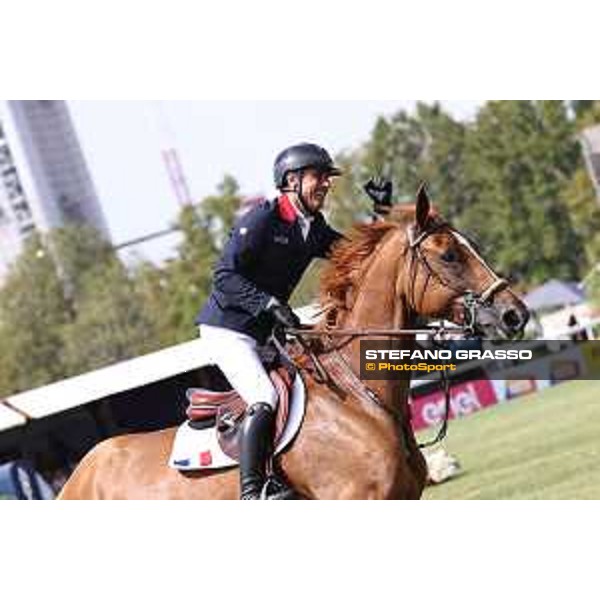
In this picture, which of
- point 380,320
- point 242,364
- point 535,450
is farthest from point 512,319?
point 535,450

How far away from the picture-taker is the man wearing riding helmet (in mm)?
5234

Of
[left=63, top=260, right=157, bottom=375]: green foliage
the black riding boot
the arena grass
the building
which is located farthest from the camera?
the building

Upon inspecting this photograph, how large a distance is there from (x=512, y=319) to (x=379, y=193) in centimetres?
72

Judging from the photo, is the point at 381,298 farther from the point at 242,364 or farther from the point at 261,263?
the point at 242,364

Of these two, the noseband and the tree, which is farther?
the tree

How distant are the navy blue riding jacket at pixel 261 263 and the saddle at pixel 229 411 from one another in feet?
0.73

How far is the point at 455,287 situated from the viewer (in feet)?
17.0

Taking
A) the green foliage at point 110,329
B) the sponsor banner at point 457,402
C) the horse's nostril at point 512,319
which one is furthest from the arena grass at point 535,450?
the green foliage at point 110,329

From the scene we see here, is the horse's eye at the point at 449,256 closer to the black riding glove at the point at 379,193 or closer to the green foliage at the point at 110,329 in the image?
the black riding glove at the point at 379,193

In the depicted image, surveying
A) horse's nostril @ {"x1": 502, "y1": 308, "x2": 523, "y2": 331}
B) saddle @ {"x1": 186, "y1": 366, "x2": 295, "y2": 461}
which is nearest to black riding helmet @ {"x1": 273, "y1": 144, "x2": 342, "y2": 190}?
saddle @ {"x1": 186, "y1": 366, "x2": 295, "y2": 461}

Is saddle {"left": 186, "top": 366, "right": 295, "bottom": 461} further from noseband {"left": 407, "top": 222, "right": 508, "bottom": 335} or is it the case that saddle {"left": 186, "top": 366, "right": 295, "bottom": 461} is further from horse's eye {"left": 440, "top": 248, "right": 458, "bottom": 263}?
horse's eye {"left": 440, "top": 248, "right": 458, "bottom": 263}

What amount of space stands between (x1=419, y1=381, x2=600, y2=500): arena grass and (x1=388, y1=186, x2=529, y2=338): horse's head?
143 cm

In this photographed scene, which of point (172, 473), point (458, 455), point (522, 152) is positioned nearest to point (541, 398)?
point (458, 455)
